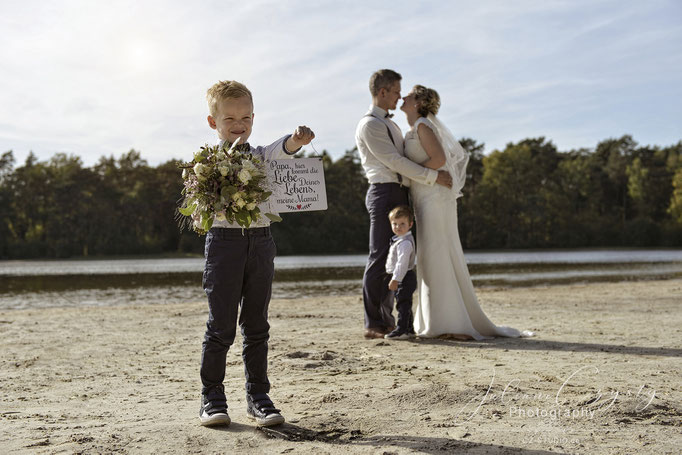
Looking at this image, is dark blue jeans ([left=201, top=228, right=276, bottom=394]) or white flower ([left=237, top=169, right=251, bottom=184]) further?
dark blue jeans ([left=201, top=228, right=276, bottom=394])

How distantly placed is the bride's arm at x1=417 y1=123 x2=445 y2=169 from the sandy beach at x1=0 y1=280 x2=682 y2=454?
171 cm

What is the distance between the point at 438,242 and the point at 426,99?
141 cm

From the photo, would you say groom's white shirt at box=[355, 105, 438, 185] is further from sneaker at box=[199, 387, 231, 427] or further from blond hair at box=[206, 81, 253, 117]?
sneaker at box=[199, 387, 231, 427]

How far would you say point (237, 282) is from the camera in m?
3.28

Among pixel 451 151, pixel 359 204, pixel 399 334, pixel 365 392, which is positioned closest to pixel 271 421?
pixel 365 392

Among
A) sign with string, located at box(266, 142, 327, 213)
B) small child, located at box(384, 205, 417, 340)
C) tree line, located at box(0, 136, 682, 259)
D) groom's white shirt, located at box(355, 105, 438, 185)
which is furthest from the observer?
tree line, located at box(0, 136, 682, 259)

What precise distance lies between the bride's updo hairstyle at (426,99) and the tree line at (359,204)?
4781 centimetres

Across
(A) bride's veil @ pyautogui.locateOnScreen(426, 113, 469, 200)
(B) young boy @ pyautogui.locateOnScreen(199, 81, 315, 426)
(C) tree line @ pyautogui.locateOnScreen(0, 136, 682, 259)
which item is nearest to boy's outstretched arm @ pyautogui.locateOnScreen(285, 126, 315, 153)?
(B) young boy @ pyautogui.locateOnScreen(199, 81, 315, 426)

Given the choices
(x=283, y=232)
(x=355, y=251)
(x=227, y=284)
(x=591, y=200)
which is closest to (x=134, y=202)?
(x=283, y=232)

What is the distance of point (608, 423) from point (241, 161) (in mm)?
2273

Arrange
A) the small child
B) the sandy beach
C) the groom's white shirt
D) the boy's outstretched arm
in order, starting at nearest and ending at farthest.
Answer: the sandy beach → the boy's outstretched arm → the small child → the groom's white shirt

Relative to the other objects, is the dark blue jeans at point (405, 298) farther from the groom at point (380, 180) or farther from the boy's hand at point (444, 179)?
the boy's hand at point (444, 179)

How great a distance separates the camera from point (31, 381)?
4.48 meters

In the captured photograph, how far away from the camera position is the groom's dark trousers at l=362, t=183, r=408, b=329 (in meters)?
6.14
